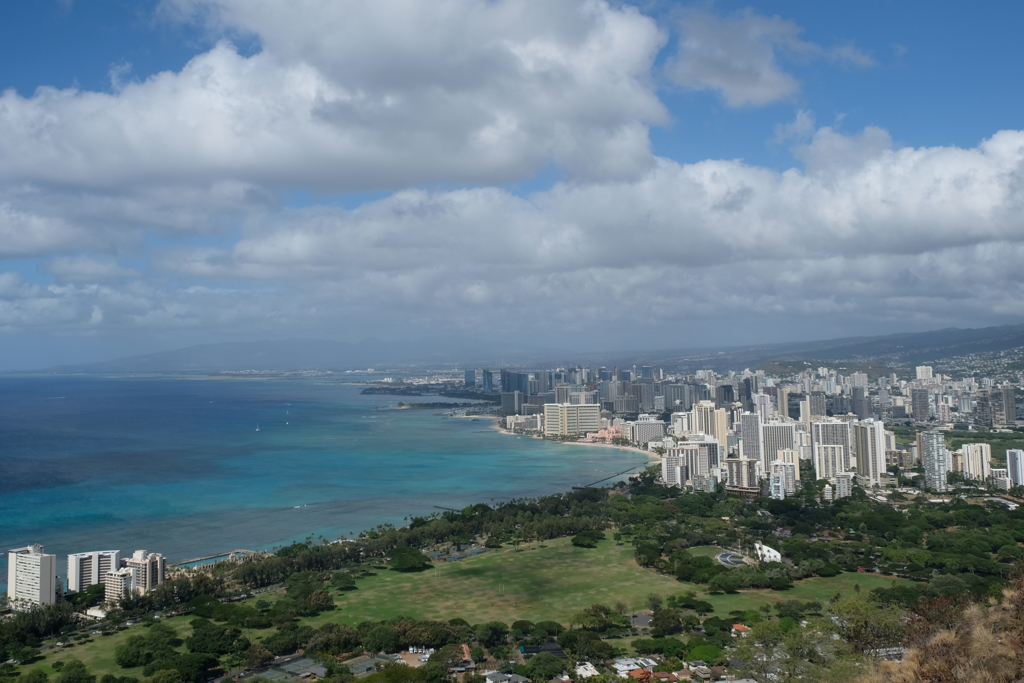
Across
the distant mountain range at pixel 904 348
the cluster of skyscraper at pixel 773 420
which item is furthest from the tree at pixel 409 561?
the distant mountain range at pixel 904 348

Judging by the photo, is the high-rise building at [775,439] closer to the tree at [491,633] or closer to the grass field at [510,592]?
the grass field at [510,592]

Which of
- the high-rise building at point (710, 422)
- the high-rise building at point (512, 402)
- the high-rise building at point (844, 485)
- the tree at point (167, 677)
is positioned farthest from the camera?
the high-rise building at point (512, 402)

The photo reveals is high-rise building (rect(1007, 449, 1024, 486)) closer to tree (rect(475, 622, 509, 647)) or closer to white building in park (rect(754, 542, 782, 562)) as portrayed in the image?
white building in park (rect(754, 542, 782, 562))

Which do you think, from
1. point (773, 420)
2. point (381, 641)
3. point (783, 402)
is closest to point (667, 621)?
point (381, 641)

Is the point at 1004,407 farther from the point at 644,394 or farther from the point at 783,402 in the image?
the point at 644,394

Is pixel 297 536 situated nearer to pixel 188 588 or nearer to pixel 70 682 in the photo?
pixel 188 588

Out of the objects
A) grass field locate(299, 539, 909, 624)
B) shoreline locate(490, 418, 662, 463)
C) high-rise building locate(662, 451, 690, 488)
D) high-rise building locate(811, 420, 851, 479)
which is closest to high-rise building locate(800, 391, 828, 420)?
shoreline locate(490, 418, 662, 463)
